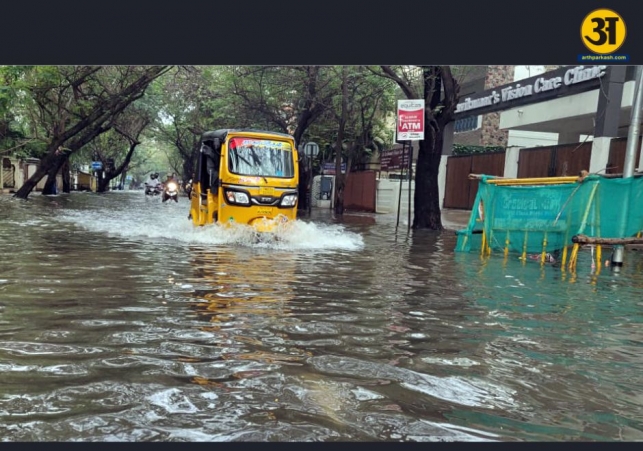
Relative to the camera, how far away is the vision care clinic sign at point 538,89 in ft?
52.4

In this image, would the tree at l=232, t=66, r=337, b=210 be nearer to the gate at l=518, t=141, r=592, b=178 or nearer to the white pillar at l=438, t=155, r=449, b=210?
the white pillar at l=438, t=155, r=449, b=210

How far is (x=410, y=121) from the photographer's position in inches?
580

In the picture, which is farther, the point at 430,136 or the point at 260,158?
the point at 430,136

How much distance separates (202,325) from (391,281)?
3.36 meters

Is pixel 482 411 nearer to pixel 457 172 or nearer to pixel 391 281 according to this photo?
pixel 391 281

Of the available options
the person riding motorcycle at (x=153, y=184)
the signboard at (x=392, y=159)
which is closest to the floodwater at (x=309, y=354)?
the signboard at (x=392, y=159)

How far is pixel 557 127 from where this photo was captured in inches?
880

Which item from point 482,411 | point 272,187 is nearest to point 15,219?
point 272,187

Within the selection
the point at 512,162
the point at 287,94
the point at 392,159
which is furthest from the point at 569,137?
the point at 287,94

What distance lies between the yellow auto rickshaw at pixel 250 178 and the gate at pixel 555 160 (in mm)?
8669

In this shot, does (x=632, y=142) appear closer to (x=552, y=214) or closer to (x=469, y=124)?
(x=552, y=214)

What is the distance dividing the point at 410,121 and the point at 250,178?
5.37 m

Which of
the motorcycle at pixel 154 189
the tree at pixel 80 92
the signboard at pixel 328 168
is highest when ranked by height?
the tree at pixel 80 92

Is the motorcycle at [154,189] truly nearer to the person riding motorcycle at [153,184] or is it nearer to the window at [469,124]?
the person riding motorcycle at [153,184]
